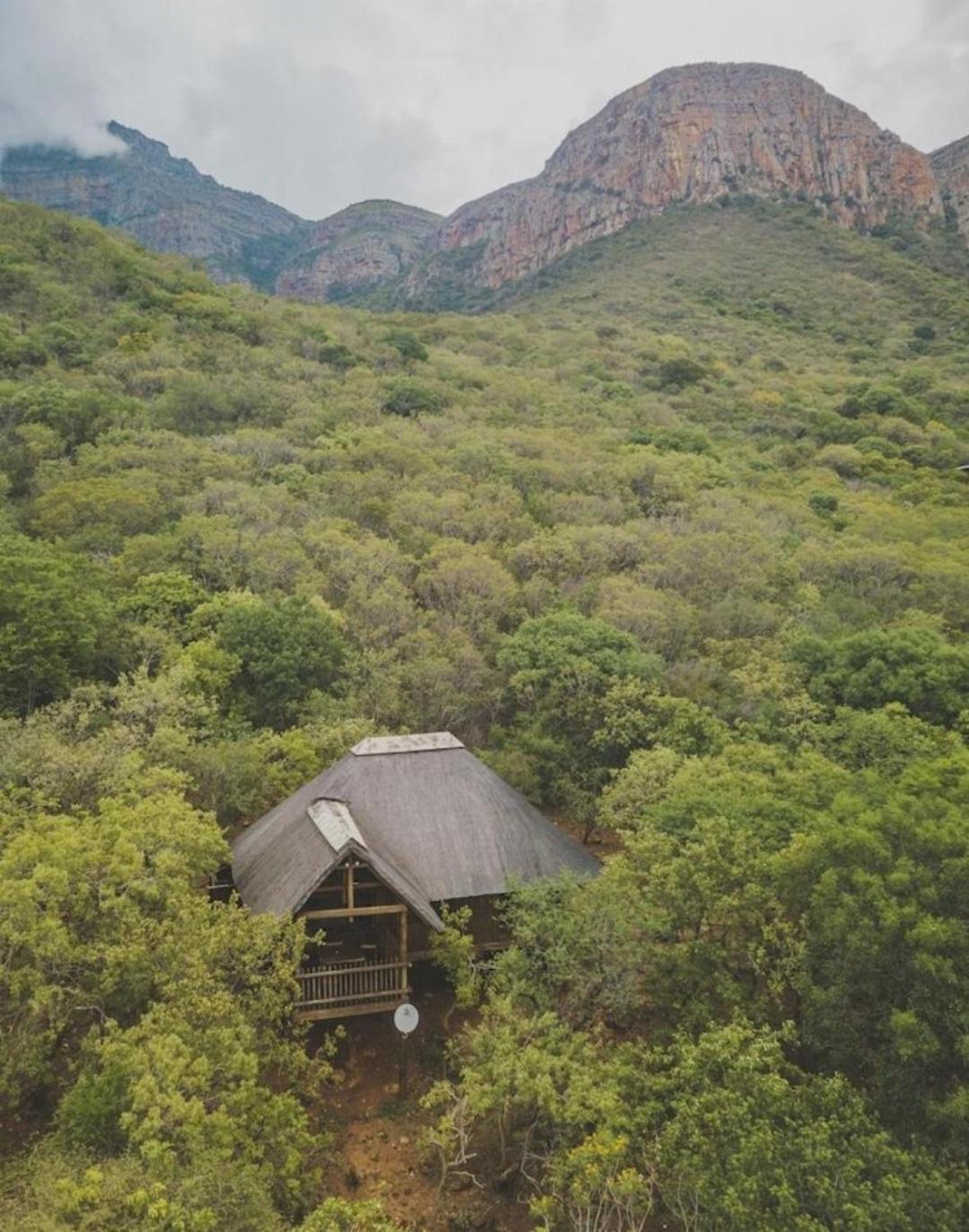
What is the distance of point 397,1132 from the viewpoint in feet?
45.2

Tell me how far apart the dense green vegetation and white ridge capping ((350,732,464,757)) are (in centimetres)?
250

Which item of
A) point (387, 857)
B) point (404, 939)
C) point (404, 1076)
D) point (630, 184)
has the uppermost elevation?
point (630, 184)

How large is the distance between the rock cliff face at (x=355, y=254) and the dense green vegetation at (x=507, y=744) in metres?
101

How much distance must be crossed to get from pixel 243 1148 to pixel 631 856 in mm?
8584

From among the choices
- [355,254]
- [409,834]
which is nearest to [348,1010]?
[409,834]

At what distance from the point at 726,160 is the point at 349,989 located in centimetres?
11863

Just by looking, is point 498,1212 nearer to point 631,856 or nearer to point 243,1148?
point 243,1148

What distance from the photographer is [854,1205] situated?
337 inches

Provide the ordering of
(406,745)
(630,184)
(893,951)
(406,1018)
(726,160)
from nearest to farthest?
(893,951)
(406,1018)
(406,745)
(726,160)
(630,184)

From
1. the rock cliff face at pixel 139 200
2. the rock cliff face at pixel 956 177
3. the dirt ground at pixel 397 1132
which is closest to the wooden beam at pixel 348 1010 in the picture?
the dirt ground at pixel 397 1132

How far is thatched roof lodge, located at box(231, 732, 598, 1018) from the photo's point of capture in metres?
14.9

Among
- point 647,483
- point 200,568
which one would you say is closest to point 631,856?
point 200,568

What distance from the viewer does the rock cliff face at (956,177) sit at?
344ft

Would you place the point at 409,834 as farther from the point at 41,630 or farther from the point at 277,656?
the point at 41,630
